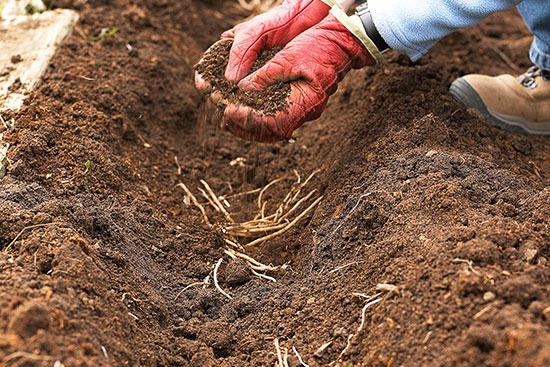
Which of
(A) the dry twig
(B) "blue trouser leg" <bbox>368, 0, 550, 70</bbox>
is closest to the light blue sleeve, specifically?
(B) "blue trouser leg" <bbox>368, 0, 550, 70</bbox>

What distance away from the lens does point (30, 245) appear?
5.91 feet

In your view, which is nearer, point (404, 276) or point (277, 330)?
point (404, 276)

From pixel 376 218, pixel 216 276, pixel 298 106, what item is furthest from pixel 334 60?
pixel 216 276

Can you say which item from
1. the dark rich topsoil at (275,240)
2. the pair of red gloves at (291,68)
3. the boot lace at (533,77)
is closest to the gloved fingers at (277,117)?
the pair of red gloves at (291,68)

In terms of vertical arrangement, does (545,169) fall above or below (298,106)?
below

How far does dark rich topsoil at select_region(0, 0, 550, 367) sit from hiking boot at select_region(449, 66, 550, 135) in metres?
0.15

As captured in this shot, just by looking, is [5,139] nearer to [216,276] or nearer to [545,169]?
[216,276]

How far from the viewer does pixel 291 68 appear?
229 cm

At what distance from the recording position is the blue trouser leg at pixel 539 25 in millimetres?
2668

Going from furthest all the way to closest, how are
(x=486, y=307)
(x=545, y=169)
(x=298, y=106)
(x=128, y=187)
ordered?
(x=545, y=169), (x=128, y=187), (x=298, y=106), (x=486, y=307)

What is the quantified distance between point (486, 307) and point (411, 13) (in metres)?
1.19

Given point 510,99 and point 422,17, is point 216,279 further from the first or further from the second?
point 510,99

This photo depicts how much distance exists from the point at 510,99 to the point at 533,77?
8.3 inches

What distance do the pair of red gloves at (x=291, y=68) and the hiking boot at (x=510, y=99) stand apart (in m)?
0.61
